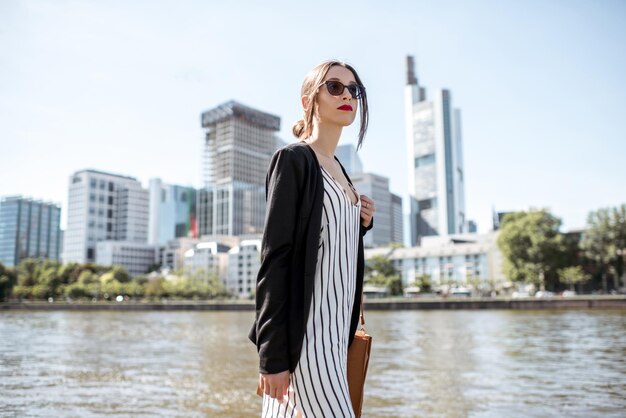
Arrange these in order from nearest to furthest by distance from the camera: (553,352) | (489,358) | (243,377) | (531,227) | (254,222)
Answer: (243,377)
(489,358)
(553,352)
(531,227)
(254,222)

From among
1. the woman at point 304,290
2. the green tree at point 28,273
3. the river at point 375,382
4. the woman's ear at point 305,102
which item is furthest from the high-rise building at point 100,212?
the woman at point 304,290

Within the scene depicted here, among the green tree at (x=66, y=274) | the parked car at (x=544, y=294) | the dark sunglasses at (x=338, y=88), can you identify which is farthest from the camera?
the green tree at (x=66, y=274)

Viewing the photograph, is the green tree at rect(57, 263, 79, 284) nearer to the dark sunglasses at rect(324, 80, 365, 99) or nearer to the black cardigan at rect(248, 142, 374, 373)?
the dark sunglasses at rect(324, 80, 365, 99)

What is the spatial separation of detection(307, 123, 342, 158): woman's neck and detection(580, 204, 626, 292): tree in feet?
284

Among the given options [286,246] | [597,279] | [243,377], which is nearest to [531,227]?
[597,279]

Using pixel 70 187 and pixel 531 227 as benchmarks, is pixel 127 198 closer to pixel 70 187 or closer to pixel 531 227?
pixel 70 187

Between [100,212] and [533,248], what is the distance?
14047cm

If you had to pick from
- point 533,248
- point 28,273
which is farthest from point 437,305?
point 28,273

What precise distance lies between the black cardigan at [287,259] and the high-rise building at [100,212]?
184757 mm

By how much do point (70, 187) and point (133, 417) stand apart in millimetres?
193446

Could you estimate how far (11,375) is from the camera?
35.0 ft

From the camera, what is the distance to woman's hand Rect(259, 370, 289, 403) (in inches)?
81.8

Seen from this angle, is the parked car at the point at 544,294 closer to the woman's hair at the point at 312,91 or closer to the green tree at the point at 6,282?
the woman's hair at the point at 312,91

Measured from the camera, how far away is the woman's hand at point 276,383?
208 centimetres
